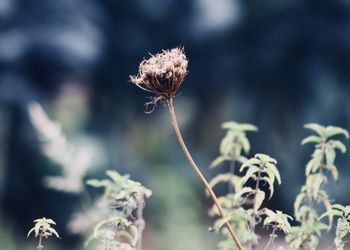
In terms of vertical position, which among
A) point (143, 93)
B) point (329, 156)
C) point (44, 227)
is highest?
point (143, 93)

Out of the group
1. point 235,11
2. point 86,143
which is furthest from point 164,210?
point 235,11

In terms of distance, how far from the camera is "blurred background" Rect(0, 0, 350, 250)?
3.00 metres

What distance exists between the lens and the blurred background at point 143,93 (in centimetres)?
300

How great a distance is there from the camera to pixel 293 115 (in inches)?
131

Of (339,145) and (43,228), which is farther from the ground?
(339,145)

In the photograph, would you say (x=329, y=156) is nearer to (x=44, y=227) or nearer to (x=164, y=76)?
(x=164, y=76)

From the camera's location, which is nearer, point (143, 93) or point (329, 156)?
point (329, 156)

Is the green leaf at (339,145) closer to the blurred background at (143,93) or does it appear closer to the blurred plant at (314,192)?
the blurred plant at (314,192)

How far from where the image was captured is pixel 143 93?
11.2 ft

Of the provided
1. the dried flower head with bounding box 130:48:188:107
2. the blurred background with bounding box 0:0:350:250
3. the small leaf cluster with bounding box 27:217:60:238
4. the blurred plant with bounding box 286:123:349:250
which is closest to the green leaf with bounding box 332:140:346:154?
the blurred plant with bounding box 286:123:349:250

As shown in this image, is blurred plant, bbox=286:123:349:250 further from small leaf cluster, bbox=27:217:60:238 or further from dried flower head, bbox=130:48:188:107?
small leaf cluster, bbox=27:217:60:238

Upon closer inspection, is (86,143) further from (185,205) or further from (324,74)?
(324,74)

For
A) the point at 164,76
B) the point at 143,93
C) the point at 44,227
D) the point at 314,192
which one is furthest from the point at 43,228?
the point at 143,93

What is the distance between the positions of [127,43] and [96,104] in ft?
1.11
